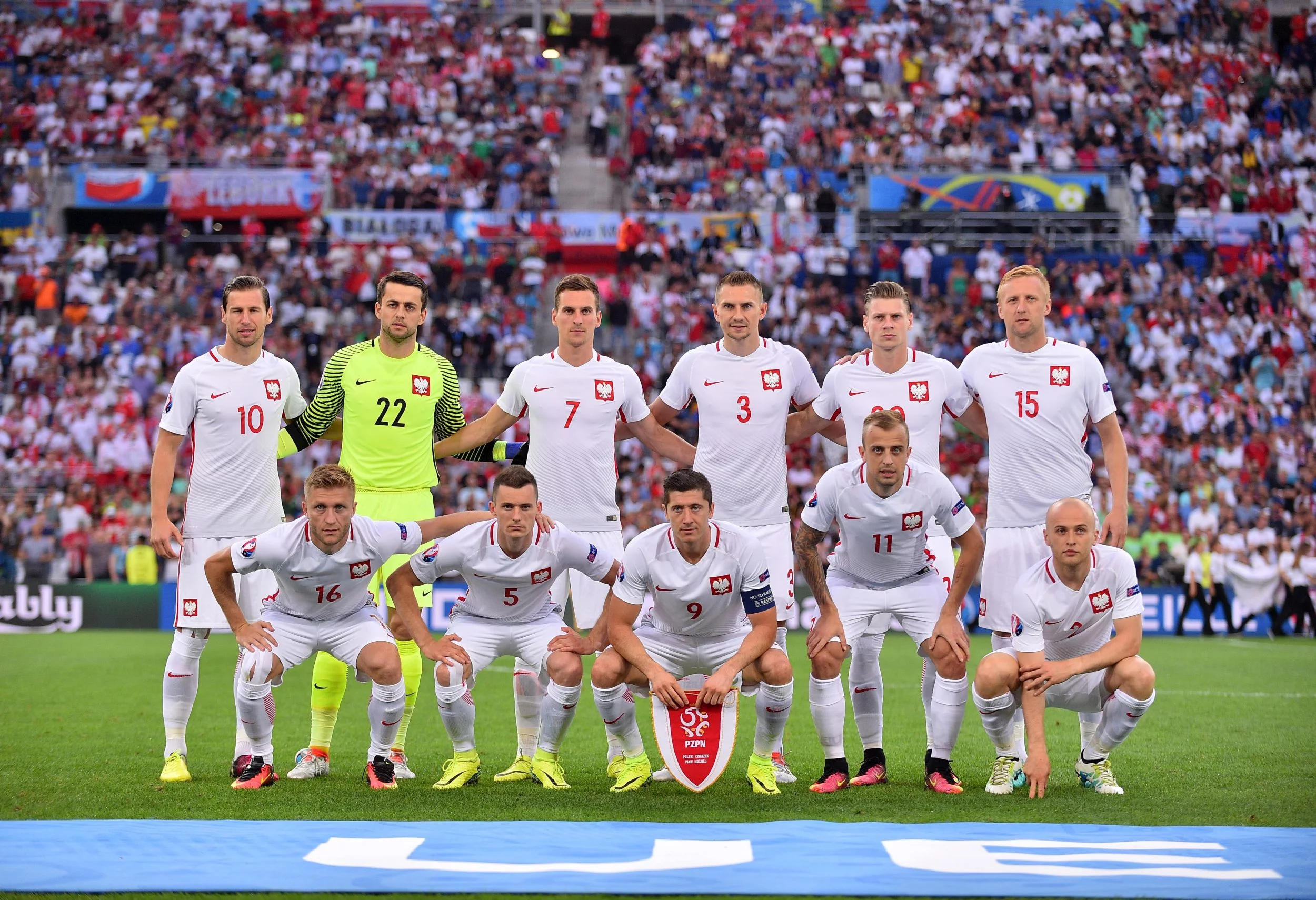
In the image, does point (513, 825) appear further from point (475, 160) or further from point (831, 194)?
point (475, 160)

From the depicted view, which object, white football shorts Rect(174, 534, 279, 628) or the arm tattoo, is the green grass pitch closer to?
white football shorts Rect(174, 534, 279, 628)

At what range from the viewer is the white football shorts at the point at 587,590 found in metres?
7.91

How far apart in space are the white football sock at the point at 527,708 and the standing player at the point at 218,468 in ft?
5.10

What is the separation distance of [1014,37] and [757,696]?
2888 cm

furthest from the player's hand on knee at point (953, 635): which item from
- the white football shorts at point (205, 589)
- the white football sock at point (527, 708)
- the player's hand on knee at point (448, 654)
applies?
the white football shorts at point (205, 589)

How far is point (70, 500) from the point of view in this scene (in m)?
21.7

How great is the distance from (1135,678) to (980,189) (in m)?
21.7

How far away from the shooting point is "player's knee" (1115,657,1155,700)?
6.77m

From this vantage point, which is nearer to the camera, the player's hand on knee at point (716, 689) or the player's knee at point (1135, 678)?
the player's hand on knee at point (716, 689)

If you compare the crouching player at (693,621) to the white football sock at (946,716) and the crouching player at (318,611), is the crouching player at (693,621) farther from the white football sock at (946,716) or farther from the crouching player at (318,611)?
the crouching player at (318,611)

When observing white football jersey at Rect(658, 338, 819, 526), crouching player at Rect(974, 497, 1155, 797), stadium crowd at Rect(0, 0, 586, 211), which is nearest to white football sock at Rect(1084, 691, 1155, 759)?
crouching player at Rect(974, 497, 1155, 797)

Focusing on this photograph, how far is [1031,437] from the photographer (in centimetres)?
756

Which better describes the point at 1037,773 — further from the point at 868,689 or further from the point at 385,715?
the point at 385,715

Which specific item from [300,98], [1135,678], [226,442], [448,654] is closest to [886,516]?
[1135,678]
